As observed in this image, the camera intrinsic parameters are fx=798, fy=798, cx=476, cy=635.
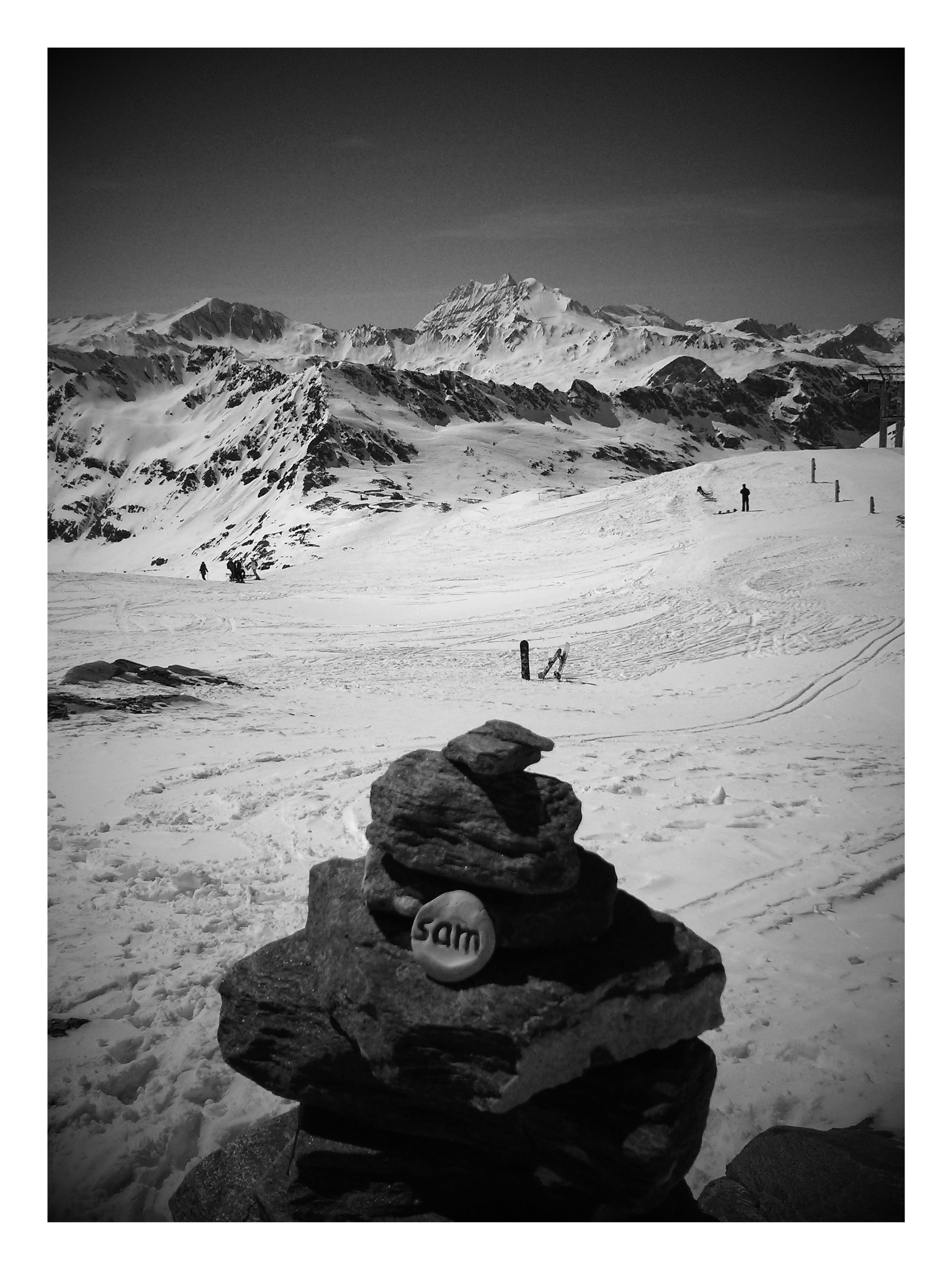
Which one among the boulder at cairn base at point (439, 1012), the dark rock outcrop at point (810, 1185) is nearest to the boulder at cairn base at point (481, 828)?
the boulder at cairn base at point (439, 1012)

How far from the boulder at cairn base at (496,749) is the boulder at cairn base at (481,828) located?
0.07 meters

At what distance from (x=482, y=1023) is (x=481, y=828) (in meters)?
0.89

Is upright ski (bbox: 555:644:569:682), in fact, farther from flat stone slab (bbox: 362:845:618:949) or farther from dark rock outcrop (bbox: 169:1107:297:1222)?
dark rock outcrop (bbox: 169:1107:297:1222)

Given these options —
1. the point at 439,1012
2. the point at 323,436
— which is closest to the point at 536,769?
the point at 439,1012

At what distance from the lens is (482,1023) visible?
373 cm

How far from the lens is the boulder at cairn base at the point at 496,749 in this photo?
13.5ft

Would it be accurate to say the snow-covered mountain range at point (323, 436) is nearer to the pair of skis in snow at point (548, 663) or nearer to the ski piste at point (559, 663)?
the pair of skis in snow at point (548, 663)

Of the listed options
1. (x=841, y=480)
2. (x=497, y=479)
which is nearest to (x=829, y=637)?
(x=841, y=480)

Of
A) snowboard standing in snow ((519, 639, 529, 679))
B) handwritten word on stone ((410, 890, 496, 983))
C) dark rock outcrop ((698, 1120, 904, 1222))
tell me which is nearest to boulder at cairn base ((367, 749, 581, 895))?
handwritten word on stone ((410, 890, 496, 983))

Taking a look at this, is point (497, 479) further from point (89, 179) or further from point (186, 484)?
point (89, 179)

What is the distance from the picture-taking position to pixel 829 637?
55.7 ft

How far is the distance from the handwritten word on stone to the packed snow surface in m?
2.07

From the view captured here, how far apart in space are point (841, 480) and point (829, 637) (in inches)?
795

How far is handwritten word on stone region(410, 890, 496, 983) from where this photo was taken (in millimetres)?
3898
